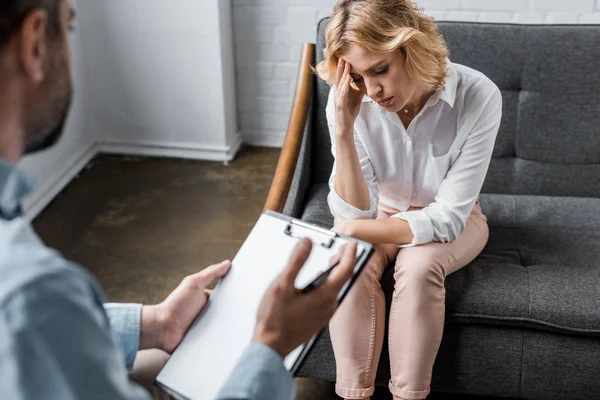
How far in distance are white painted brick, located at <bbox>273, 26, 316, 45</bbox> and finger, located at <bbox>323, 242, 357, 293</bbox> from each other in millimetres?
2161

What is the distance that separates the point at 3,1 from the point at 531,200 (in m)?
1.72

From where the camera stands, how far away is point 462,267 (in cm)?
188

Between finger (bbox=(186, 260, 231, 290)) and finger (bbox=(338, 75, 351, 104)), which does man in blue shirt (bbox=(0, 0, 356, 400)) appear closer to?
finger (bbox=(186, 260, 231, 290))

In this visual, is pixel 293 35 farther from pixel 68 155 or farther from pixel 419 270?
pixel 419 270

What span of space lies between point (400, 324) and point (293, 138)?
2.04ft

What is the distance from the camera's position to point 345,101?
1.80 m

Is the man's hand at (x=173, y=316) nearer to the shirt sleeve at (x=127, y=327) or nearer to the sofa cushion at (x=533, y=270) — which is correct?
the shirt sleeve at (x=127, y=327)

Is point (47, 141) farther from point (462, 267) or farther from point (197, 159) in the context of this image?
point (197, 159)

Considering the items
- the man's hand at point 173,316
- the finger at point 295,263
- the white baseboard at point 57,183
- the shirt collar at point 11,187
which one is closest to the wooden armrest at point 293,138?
the man's hand at point 173,316

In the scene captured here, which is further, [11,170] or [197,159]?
[197,159]

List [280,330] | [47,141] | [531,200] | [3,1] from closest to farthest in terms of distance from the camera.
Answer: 1. [3,1]
2. [47,141]
3. [280,330]
4. [531,200]

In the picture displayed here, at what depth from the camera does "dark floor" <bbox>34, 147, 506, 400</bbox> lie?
2586 mm

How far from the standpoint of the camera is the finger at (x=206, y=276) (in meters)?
1.32

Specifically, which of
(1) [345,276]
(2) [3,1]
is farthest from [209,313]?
(2) [3,1]
